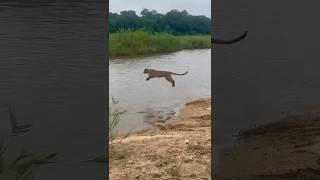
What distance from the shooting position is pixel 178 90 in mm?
10766

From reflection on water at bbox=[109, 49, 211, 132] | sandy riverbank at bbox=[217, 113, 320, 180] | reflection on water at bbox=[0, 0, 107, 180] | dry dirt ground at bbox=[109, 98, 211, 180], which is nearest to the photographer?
reflection on water at bbox=[0, 0, 107, 180]

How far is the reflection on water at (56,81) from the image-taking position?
2646 mm

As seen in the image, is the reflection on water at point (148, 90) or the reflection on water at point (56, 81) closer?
the reflection on water at point (56, 81)

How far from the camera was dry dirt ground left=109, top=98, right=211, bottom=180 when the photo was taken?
3.94 meters

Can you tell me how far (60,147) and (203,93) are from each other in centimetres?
750

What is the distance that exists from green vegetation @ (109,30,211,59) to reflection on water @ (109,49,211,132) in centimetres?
38

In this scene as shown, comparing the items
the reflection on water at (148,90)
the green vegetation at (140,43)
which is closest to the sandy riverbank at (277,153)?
the reflection on water at (148,90)

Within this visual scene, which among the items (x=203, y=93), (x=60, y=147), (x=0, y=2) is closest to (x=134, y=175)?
(x=60, y=147)

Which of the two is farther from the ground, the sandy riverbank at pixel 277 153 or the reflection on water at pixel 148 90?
the sandy riverbank at pixel 277 153

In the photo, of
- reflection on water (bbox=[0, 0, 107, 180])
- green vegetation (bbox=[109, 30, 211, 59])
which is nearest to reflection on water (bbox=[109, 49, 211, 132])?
green vegetation (bbox=[109, 30, 211, 59])

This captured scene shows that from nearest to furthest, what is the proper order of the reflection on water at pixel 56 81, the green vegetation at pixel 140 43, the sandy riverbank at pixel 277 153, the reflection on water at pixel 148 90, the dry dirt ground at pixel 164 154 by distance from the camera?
the reflection on water at pixel 56 81 → the sandy riverbank at pixel 277 153 → the dry dirt ground at pixel 164 154 → the reflection on water at pixel 148 90 → the green vegetation at pixel 140 43

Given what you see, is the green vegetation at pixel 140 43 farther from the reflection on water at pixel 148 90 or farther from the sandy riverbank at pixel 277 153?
the sandy riverbank at pixel 277 153

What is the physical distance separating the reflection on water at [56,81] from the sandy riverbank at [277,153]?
754mm

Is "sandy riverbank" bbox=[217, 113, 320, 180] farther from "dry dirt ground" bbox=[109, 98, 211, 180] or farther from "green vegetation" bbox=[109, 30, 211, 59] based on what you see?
"green vegetation" bbox=[109, 30, 211, 59]
